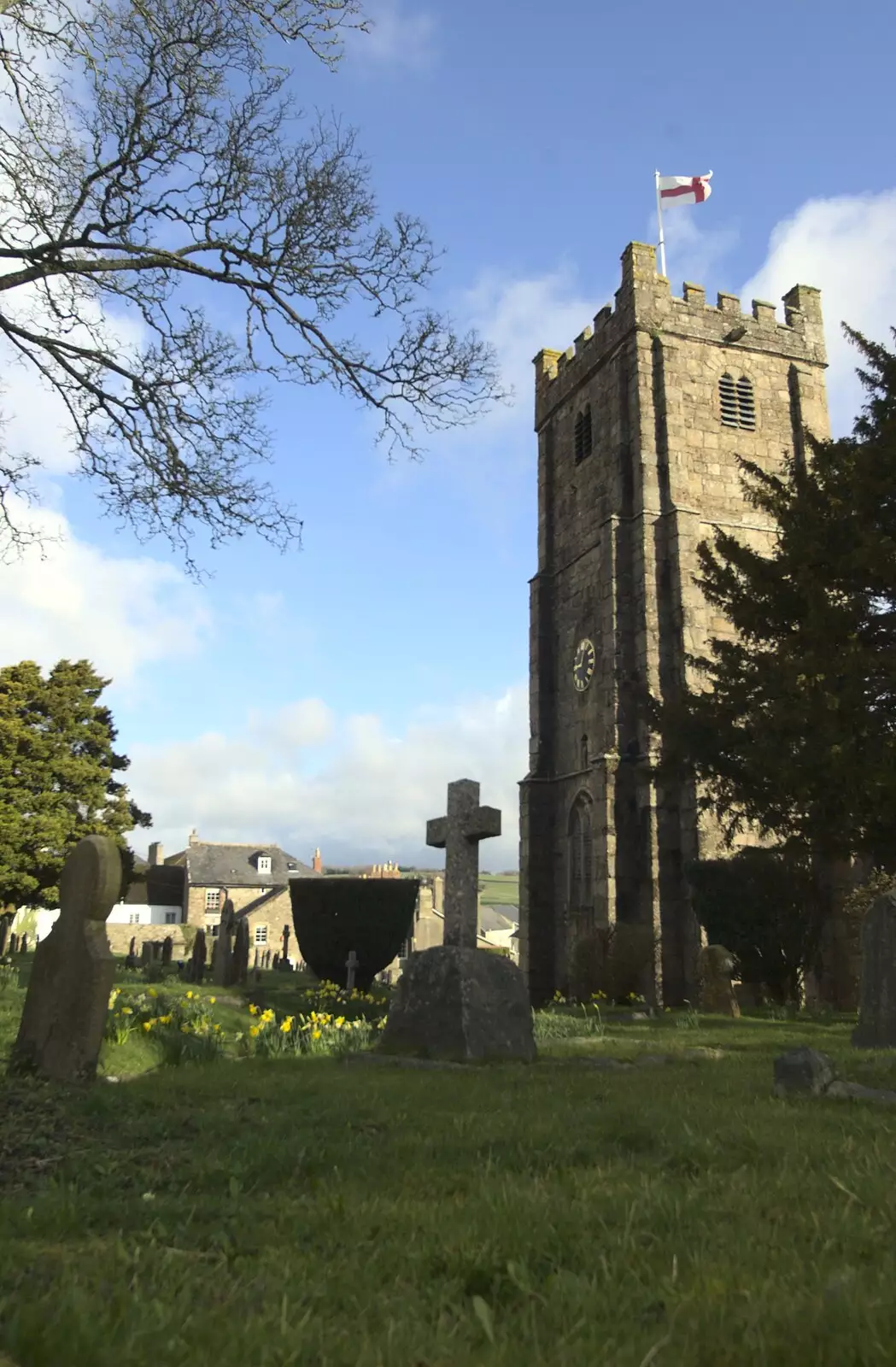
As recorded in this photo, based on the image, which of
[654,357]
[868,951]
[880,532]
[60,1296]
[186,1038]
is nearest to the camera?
[60,1296]

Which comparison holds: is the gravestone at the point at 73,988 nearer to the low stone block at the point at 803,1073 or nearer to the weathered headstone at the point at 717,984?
the low stone block at the point at 803,1073

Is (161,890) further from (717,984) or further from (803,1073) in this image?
(803,1073)

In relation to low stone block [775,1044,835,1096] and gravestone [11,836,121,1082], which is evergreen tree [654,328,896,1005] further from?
gravestone [11,836,121,1082]

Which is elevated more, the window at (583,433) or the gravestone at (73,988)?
the window at (583,433)

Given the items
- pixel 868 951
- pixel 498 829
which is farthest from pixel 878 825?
pixel 498 829

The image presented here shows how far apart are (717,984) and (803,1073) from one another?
29.5 feet

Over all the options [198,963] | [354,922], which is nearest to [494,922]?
[354,922]

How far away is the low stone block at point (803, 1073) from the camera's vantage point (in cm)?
575

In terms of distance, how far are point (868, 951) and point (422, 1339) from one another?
8274 mm

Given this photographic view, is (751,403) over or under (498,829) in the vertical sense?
over

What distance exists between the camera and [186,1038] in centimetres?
807

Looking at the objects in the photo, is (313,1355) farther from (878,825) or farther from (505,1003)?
(878,825)

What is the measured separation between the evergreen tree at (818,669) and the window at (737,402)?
1126 cm

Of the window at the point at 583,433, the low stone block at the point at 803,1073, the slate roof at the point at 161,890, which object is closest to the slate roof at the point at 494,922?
the slate roof at the point at 161,890
